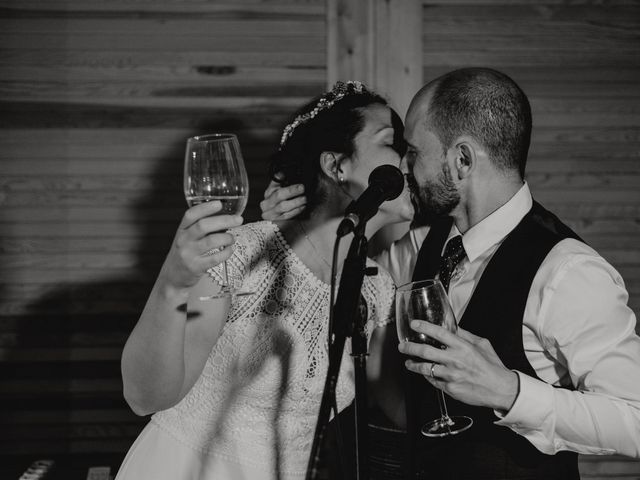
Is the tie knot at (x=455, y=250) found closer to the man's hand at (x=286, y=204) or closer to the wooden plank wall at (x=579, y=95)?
the man's hand at (x=286, y=204)

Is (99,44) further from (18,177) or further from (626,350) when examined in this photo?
(626,350)

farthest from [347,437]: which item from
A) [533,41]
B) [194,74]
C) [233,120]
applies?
[533,41]

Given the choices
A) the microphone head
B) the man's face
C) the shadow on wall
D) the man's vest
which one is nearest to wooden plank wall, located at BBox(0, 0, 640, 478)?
the shadow on wall

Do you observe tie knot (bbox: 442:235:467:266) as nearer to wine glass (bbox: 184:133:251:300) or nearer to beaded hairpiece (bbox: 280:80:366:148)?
beaded hairpiece (bbox: 280:80:366:148)

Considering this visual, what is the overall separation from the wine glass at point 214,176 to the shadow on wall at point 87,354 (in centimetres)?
163

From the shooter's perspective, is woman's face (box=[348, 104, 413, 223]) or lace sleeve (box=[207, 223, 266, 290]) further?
woman's face (box=[348, 104, 413, 223])

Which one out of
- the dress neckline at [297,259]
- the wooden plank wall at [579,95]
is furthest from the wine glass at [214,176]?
the wooden plank wall at [579,95]

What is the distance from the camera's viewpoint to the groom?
5.44 ft

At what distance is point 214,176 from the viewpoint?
1.42m

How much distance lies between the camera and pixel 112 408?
3023mm

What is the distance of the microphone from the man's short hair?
0.55m

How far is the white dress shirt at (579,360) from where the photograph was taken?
1711 millimetres

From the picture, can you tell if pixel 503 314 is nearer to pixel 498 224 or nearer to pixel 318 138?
pixel 498 224

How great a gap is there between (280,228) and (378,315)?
0.45 metres
